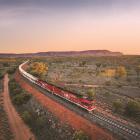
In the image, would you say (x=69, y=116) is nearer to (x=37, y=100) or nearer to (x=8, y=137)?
(x=8, y=137)

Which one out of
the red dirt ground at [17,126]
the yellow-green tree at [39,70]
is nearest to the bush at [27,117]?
the red dirt ground at [17,126]

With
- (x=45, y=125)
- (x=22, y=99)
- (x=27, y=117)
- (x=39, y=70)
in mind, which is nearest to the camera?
(x=45, y=125)

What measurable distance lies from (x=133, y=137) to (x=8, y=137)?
1739 centimetres

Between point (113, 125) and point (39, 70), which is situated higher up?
point (113, 125)

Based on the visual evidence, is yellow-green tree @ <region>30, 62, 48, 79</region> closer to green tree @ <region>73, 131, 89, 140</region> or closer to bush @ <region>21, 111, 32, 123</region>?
bush @ <region>21, 111, 32, 123</region>

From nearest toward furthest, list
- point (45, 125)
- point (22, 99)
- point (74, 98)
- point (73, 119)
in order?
1. point (73, 119)
2. point (45, 125)
3. point (74, 98)
4. point (22, 99)

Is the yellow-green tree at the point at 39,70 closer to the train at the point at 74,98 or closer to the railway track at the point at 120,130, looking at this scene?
the train at the point at 74,98

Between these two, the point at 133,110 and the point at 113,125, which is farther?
the point at 133,110

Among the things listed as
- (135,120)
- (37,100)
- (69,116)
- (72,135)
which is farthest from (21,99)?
(135,120)

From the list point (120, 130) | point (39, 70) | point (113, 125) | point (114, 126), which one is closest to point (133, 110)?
point (113, 125)

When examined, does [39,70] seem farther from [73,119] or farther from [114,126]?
[114,126]

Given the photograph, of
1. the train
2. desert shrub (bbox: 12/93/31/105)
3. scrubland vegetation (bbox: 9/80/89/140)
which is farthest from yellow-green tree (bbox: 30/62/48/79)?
scrubland vegetation (bbox: 9/80/89/140)

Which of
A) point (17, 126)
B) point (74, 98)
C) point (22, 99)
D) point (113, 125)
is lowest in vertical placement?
point (17, 126)

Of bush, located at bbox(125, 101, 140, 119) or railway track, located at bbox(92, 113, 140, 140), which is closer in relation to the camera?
railway track, located at bbox(92, 113, 140, 140)
